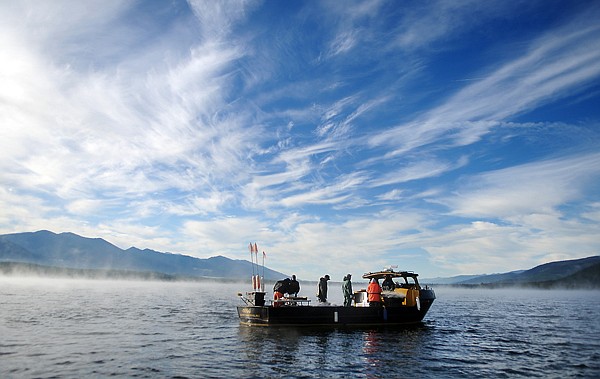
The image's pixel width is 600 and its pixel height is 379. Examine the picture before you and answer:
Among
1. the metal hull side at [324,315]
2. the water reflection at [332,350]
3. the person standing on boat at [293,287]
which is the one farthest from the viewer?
the person standing on boat at [293,287]

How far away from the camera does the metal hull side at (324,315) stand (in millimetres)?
28328

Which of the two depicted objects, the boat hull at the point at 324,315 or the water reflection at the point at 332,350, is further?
the boat hull at the point at 324,315

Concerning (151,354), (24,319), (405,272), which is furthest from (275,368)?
(24,319)

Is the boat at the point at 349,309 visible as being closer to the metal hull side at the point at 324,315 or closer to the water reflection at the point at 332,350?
the metal hull side at the point at 324,315

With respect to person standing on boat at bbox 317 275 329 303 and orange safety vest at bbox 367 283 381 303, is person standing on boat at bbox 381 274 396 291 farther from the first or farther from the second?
person standing on boat at bbox 317 275 329 303

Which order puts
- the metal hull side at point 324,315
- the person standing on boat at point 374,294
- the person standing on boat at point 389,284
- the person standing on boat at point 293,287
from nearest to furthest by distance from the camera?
the metal hull side at point 324,315 < the person standing on boat at point 293,287 < the person standing on boat at point 374,294 < the person standing on boat at point 389,284

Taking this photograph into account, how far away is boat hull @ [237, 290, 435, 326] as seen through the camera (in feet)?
92.9

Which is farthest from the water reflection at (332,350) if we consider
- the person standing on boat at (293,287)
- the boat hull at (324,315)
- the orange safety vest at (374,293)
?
the person standing on boat at (293,287)

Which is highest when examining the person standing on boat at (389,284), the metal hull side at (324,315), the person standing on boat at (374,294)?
the person standing on boat at (389,284)

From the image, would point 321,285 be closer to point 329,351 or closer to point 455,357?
point 329,351

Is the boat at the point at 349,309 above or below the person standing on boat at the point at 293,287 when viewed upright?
below

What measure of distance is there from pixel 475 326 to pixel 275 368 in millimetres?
25079

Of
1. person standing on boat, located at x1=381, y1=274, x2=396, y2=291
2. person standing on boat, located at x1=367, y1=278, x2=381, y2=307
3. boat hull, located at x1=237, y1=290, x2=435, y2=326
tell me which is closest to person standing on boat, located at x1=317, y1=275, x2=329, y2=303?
boat hull, located at x1=237, y1=290, x2=435, y2=326

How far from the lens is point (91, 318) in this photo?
3478cm
